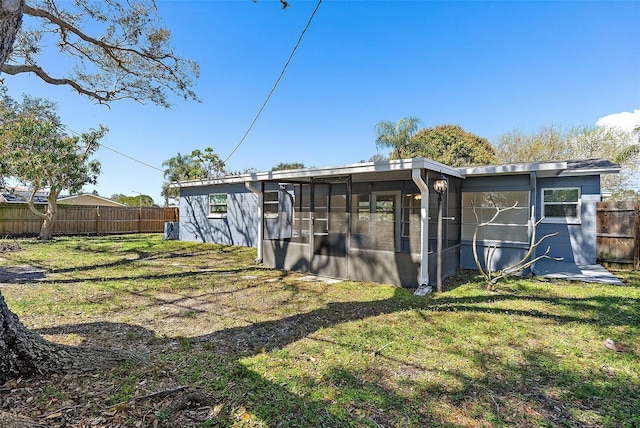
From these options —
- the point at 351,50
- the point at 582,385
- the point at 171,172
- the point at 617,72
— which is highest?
the point at 351,50

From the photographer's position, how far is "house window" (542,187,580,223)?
8117 millimetres

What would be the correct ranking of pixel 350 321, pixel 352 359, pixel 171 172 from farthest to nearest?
pixel 171 172 → pixel 350 321 → pixel 352 359

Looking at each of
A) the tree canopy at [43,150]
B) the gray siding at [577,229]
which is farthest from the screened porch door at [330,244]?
the tree canopy at [43,150]

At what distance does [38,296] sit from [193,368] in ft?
13.6

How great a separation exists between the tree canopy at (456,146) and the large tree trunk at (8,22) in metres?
20.9

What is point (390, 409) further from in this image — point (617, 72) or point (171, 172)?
point (171, 172)

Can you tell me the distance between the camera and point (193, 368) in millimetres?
2902

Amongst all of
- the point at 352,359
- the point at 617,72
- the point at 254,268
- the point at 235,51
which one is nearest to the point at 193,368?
the point at 352,359

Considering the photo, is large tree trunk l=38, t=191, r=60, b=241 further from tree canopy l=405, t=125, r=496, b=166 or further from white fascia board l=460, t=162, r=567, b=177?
tree canopy l=405, t=125, r=496, b=166

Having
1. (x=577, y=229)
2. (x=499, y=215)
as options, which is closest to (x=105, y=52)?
(x=499, y=215)

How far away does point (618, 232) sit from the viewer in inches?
320

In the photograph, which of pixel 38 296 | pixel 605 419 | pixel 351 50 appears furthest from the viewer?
pixel 351 50

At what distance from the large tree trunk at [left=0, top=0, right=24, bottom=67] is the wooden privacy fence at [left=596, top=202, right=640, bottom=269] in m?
10.9

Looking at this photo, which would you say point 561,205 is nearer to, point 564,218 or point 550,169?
point 564,218
